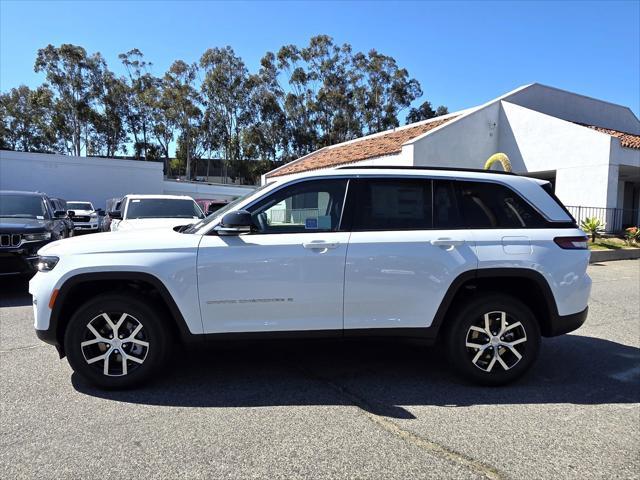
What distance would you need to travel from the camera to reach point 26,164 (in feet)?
105

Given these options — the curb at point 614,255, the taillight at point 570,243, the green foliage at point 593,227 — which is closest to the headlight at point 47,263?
the taillight at point 570,243

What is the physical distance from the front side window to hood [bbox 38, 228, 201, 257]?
589 mm

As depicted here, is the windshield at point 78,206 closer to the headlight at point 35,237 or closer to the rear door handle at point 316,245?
the headlight at point 35,237

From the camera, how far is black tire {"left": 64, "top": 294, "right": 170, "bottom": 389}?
150 inches

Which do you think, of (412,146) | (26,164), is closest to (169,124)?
(26,164)

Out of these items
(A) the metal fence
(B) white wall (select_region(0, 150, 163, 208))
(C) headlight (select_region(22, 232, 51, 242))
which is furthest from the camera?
(B) white wall (select_region(0, 150, 163, 208))

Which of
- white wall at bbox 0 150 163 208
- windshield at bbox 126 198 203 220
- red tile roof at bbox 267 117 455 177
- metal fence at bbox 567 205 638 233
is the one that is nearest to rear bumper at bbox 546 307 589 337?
windshield at bbox 126 198 203 220

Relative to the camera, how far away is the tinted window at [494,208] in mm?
4156

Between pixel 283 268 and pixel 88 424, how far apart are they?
1.81 m

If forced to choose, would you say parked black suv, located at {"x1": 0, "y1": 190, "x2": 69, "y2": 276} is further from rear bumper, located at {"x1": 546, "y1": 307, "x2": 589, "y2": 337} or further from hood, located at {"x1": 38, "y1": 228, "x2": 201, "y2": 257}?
rear bumper, located at {"x1": 546, "y1": 307, "x2": 589, "y2": 337}

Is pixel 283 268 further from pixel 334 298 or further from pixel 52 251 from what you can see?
pixel 52 251

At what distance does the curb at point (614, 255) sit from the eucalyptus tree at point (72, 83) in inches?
1891

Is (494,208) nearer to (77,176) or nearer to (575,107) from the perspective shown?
(575,107)

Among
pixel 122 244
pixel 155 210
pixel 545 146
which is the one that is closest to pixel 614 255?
pixel 545 146
